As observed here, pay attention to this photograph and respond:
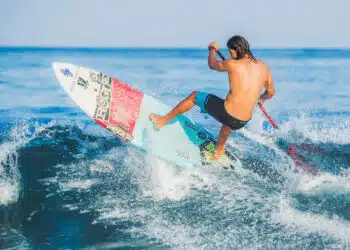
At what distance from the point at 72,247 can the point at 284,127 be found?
726 centimetres

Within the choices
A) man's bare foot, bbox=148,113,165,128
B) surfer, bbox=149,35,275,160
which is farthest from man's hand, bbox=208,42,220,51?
man's bare foot, bbox=148,113,165,128

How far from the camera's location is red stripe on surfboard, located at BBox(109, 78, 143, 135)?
6758mm

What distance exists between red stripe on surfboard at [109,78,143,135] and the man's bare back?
1.72 meters

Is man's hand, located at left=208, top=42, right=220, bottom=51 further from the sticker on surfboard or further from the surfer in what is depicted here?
the sticker on surfboard

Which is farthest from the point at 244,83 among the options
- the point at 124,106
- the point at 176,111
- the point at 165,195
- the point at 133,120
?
the point at 124,106

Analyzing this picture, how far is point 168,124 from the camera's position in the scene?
695 cm

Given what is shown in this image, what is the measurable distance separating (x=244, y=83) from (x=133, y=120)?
203 cm

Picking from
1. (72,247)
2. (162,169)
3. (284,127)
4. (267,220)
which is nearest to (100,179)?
(162,169)

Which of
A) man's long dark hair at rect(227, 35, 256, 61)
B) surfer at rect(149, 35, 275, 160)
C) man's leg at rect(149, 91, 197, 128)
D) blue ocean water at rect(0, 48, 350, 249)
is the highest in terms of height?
man's long dark hair at rect(227, 35, 256, 61)

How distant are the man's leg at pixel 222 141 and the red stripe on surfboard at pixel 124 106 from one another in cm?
137

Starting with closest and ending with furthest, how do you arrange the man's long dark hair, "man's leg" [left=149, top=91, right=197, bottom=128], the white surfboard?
the man's long dark hair, "man's leg" [left=149, top=91, right=197, bottom=128], the white surfboard

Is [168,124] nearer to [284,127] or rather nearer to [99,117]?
[99,117]

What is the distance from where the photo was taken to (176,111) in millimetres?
6305

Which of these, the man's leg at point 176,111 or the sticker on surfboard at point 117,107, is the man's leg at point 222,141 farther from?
the sticker on surfboard at point 117,107
